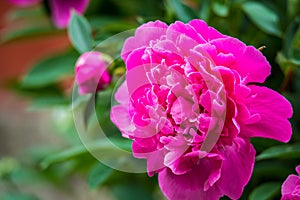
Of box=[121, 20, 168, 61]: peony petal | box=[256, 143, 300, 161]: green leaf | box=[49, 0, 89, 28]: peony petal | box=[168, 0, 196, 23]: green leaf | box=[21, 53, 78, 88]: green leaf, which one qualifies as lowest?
box=[21, 53, 78, 88]: green leaf

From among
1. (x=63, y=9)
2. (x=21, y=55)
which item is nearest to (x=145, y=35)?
(x=63, y=9)

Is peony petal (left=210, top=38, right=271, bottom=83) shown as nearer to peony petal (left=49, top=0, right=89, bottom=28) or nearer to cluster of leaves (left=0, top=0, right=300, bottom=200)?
cluster of leaves (left=0, top=0, right=300, bottom=200)

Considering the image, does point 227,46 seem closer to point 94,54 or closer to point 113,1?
point 94,54

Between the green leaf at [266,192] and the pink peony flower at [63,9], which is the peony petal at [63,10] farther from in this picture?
the green leaf at [266,192]

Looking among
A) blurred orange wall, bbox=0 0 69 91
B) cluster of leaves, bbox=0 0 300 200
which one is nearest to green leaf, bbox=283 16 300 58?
cluster of leaves, bbox=0 0 300 200

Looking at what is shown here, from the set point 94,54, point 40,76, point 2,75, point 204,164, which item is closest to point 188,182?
point 204,164

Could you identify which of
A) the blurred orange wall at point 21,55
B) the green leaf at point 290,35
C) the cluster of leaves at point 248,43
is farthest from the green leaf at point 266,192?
the blurred orange wall at point 21,55

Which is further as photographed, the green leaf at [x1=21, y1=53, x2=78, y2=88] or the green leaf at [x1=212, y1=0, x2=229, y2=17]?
the green leaf at [x1=21, y1=53, x2=78, y2=88]
